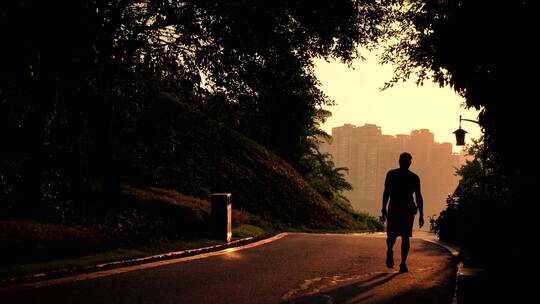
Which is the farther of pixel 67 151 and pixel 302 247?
pixel 67 151

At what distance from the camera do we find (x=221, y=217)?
17.4m

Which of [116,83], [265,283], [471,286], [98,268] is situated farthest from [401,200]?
[116,83]

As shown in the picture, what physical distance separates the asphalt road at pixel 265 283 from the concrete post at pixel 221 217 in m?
3.19

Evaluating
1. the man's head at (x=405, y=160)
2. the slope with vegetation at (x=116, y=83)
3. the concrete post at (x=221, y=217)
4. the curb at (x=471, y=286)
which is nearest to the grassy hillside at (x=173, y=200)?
the slope with vegetation at (x=116, y=83)

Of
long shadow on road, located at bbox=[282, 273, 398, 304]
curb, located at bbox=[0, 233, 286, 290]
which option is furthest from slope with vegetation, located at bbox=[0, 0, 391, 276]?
long shadow on road, located at bbox=[282, 273, 398, 304]

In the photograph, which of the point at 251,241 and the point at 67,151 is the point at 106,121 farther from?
the point at 251,241

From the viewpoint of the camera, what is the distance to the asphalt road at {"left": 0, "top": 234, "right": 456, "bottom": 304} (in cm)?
823

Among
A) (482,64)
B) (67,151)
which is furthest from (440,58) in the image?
(67,151)

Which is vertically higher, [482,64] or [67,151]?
[482,64]

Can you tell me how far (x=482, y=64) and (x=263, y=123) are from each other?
35253 mm

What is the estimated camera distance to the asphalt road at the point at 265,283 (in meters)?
8.23

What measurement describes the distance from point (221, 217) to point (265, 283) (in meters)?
7.84

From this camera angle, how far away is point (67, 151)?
18047mm

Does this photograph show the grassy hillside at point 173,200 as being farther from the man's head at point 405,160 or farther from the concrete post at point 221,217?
the man's head at point 405,160
